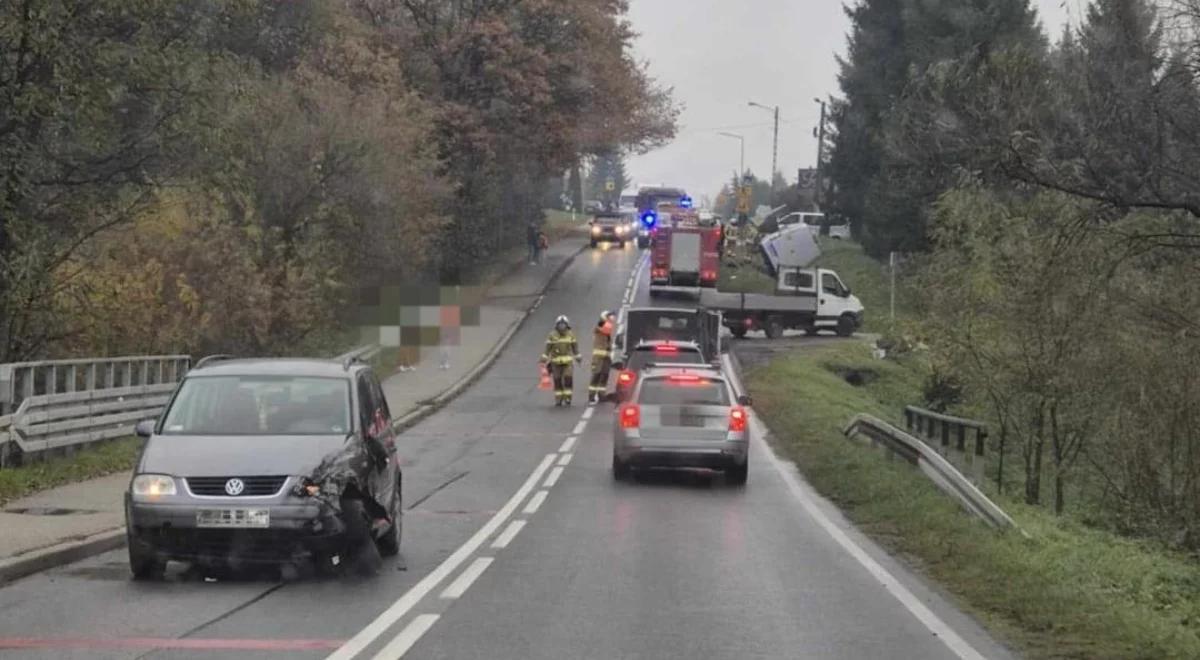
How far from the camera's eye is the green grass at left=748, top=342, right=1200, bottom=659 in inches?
378

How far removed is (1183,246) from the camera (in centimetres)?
1459

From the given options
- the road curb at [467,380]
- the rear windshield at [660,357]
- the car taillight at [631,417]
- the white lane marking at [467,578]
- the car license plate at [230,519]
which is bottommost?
the road curb at [467,380]

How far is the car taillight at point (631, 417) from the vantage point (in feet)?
64.3

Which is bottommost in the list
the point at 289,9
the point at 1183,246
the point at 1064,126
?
the point at 1183,246

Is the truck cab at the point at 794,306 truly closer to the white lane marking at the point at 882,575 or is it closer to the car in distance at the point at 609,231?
the white lane marking at the point at 882,575

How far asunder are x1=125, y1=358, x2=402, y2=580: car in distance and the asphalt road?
329 millimetres

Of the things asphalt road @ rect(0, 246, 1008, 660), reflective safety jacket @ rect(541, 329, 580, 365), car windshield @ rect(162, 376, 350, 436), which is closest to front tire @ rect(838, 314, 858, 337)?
reflective safety jacket @ rect(541, 329, 580, 365)

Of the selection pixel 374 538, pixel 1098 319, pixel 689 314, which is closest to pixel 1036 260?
pixel 1098 319

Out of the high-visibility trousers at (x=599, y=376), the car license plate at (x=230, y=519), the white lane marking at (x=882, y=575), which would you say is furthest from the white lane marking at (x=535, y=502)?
the high-visibility trousers at (x=599, y=376)

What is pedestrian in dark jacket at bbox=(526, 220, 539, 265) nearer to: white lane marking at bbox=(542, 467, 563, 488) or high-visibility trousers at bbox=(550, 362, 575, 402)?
high-visibility trousers at bbox=(550, 362, 575, 402)

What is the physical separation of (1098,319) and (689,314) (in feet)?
40.2

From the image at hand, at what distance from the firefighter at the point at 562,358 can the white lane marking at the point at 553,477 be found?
9732mm

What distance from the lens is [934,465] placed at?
17547 mm

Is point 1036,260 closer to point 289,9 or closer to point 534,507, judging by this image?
point 534,507
